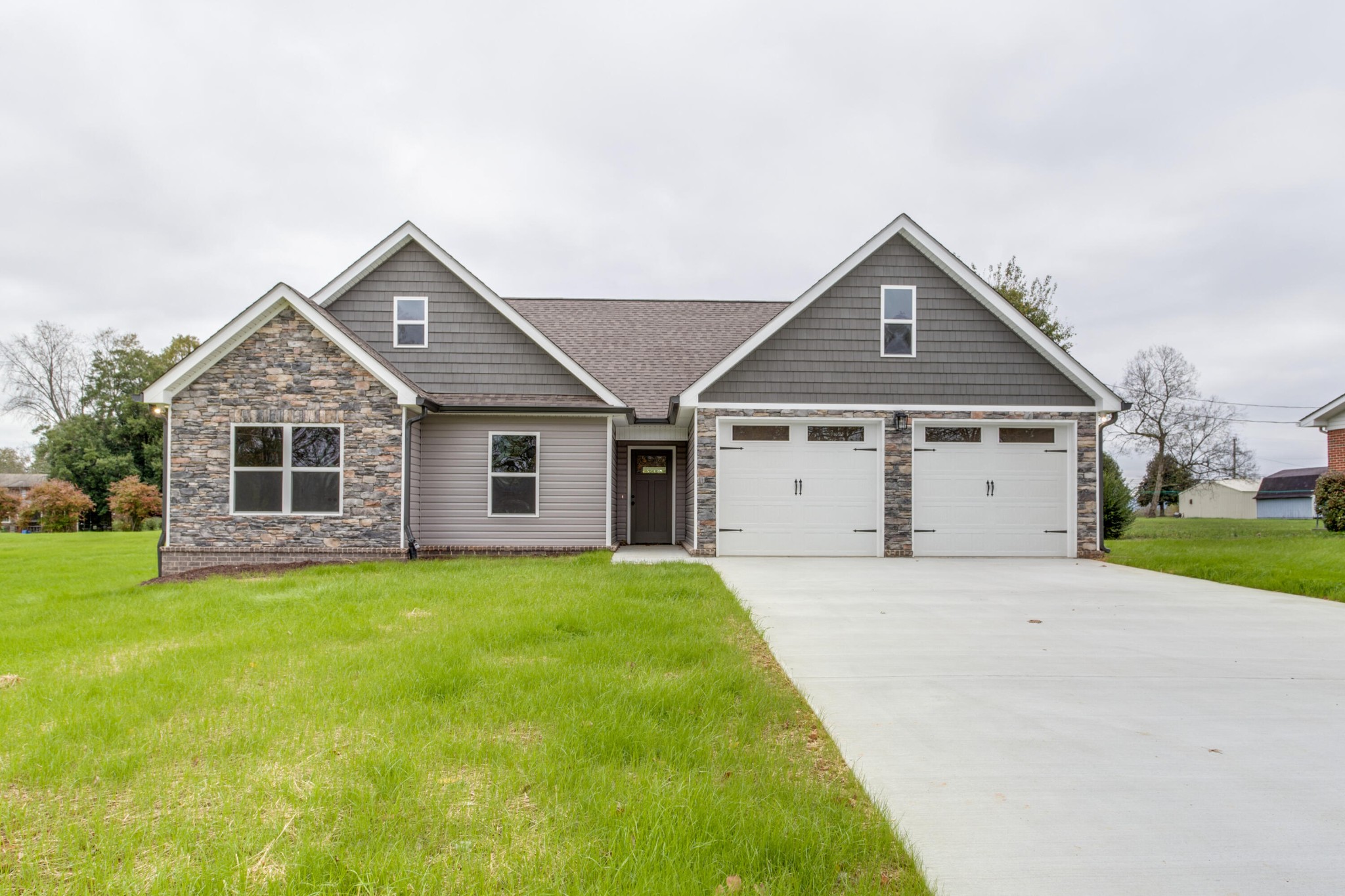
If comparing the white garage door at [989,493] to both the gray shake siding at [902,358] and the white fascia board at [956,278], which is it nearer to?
the gray shake siding at [902,358]

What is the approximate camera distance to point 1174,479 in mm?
38438

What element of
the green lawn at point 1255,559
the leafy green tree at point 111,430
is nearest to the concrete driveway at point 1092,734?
the green lawn at point 1255,559

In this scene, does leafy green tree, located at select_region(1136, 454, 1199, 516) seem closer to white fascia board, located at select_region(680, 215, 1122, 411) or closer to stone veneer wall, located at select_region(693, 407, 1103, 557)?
stone veneer wall, located at select_region(693, 407, 1103, 557)

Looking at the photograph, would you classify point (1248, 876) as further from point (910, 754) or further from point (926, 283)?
point (926, 283)

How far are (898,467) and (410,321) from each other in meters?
9.44

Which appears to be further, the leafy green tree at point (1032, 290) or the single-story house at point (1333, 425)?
the leafy green tree at point (1032, 290)

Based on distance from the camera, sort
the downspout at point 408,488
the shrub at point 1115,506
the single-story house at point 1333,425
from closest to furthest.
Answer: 1. the downspout at point 408,488
2. the shrub at point 1115,506
3. the single-story house at point 1333,425

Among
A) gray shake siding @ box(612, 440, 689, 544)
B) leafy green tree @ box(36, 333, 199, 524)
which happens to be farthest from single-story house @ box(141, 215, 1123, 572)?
leafy green tree @ box(36, 333, 199, 524)

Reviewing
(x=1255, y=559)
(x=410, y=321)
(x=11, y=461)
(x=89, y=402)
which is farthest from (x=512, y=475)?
(x=11, y=461)

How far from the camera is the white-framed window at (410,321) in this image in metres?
12.9

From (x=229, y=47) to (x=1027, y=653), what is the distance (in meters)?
15.7

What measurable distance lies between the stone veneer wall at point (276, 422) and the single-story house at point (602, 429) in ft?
0.10

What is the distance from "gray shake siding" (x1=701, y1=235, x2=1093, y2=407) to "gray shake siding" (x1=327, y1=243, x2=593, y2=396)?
12.7 feet

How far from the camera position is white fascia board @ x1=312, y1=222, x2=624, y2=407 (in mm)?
12547
